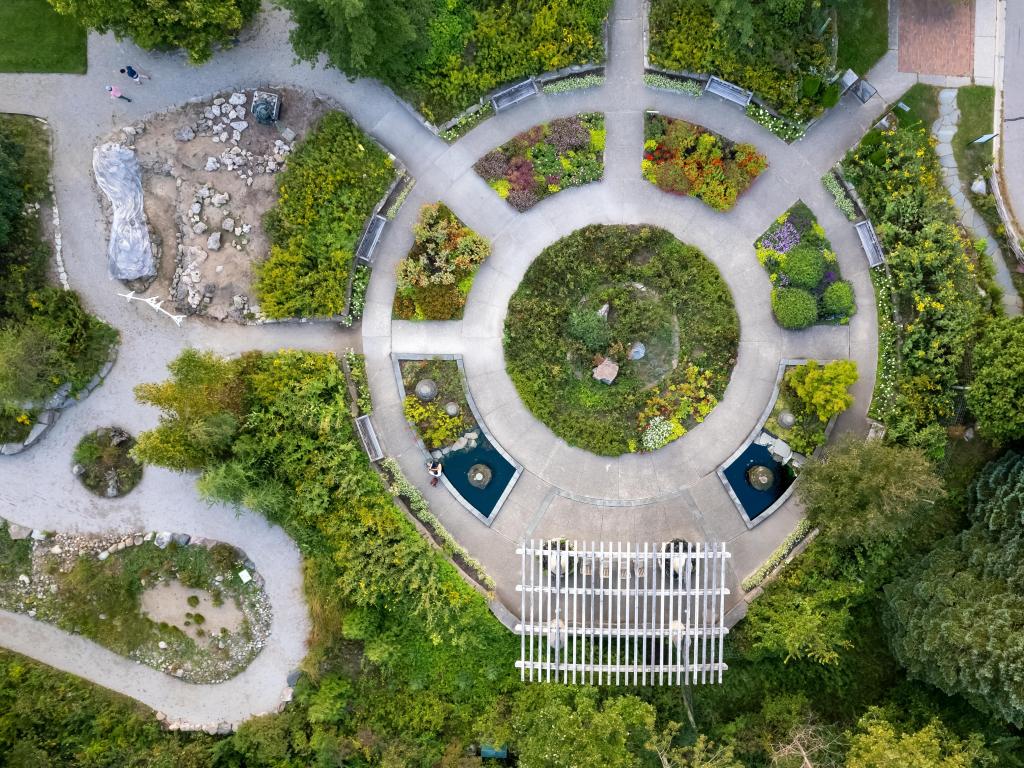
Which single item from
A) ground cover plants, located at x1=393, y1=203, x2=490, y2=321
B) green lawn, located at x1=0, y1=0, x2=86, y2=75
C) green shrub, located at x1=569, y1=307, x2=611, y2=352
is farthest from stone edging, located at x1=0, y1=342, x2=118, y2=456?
green shrub, located at x1=569, y1=307, x2=611, y2=352

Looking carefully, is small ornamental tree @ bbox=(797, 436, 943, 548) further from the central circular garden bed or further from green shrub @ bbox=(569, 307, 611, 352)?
green shrub @ bbox=(569, 307, 611, 352)

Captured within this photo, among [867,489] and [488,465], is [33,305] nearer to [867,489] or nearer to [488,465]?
[488,465]

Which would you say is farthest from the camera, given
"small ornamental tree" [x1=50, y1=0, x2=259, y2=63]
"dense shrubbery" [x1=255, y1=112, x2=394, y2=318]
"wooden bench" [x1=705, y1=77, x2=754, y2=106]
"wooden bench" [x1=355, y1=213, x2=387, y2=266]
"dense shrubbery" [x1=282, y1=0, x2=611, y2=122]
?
"wooden bench" [x1=355, y1=213, x2=387, y2=266]

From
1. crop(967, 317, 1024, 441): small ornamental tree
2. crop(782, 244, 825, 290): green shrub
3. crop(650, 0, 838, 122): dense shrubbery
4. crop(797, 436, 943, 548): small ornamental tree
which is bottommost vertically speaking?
crop(797, 436, 943, 548): small ornamental tree

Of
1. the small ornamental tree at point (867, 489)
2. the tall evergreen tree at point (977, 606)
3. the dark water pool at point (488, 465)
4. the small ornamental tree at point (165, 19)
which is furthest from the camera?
the dark water pool at point (488, 465)

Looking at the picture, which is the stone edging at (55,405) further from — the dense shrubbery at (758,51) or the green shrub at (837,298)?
the green shrub at (837,298)

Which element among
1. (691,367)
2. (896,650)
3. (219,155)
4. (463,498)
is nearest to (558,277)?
(691,367)

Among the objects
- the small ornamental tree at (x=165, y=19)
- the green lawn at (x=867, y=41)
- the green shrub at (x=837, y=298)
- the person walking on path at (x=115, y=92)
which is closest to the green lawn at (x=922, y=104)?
the green lawn at (x=867, y=41)
